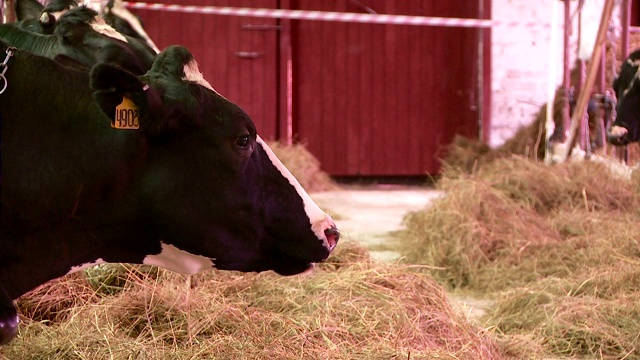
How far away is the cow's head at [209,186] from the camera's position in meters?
1.99

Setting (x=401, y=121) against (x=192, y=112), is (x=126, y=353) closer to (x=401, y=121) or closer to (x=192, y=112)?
(x=192, y=112)

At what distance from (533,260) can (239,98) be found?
5.72 metres

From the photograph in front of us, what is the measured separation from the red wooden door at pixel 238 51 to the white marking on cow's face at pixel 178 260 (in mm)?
7536

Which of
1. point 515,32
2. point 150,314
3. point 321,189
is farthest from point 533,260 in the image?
point 515,32

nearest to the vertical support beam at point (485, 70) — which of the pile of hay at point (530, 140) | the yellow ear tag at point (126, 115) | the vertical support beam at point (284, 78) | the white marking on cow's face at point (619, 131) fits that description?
the pile of hay at point (530, 140)

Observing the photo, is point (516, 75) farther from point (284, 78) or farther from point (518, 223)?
point (518, 223)

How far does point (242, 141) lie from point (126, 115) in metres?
0.28

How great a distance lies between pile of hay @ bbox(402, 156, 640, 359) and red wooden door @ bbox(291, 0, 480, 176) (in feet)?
12.3

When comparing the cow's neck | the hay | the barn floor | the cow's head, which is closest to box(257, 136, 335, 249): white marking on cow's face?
the cow's head

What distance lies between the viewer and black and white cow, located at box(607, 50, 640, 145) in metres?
6.85

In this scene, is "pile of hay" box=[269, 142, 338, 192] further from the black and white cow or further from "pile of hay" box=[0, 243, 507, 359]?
"pile of hay" box=[0, 243, 507, 359]

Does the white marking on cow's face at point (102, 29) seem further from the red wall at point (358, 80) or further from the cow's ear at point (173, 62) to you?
the red wall at point (358, 80)

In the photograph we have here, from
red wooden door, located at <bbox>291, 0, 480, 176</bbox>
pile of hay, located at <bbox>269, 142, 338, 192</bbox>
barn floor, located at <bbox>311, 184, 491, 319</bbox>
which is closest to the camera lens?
barn floor, located at <bbox>311, 184, 491, 319</bbox>

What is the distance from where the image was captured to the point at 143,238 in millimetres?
2055
